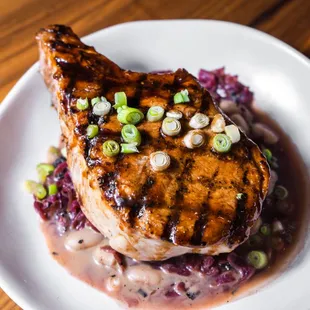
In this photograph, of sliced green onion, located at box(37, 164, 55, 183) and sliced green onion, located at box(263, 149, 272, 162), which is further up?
sliced green onion, located at box(263, 149, 272, 162)

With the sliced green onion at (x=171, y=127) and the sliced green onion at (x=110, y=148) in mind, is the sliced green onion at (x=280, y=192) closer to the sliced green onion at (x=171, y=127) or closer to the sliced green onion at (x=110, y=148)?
the sliced green onion at (x=171, y=127)

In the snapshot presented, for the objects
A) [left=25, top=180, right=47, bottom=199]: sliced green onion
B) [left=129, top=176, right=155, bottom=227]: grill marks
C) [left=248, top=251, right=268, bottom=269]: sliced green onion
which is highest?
[left=129, top=176, right=155, bottom=227]: grill marks

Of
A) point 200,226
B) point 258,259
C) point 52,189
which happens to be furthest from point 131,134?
point 258,259

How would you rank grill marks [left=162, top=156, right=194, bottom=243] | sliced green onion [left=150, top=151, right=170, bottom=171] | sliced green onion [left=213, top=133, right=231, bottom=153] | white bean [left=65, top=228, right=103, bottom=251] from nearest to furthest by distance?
grill marks [left=162, top=156, right=194, bottom=243], sliced green onion [left=150, top=151, right=170, bottom=171], sliced green onion [left=213, top=133, right=231, bottom=153], white bean [left=65, top=228, right=103, bottom=251]

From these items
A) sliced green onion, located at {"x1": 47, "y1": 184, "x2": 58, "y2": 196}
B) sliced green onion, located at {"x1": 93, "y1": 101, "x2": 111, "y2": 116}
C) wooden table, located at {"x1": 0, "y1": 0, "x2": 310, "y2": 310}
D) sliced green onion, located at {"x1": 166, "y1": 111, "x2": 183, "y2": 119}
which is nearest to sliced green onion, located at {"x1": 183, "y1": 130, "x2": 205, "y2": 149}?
sliced green onion, located at {"x1": 166, "y1": 111, "x2": 183, "y2": 119}

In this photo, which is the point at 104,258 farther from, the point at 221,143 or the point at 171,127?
the point at 221,143

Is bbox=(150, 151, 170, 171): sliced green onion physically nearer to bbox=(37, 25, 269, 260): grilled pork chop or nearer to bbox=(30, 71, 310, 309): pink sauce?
bbox=(37, 25, 269, 260): grilled pork chop

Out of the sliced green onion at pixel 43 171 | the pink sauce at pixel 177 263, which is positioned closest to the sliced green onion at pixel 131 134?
the pink sauce at pixel 177 263

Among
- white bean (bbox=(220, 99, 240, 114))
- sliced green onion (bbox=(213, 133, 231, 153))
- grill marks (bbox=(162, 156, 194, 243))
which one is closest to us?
grill marks (bbox=(162, 156, 194, 243))
